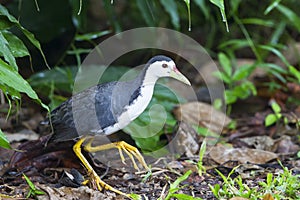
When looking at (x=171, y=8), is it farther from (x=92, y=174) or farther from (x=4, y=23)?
(x=92, y=174)

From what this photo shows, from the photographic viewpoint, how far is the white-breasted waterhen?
2.72 metres

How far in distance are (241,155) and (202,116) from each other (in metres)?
0.84

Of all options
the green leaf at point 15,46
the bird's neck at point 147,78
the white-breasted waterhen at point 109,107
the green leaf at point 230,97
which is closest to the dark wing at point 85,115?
the white-breasted waterhen at point 109,107

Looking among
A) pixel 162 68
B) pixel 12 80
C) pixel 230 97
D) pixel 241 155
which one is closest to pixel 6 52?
pixel 12 80

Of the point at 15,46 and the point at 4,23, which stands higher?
the point at 4,23

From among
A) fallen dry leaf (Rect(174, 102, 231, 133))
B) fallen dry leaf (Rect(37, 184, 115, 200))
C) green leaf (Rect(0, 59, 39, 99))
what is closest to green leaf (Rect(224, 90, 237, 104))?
fallen dry leaf (Rect(174, 102, 231, 133))

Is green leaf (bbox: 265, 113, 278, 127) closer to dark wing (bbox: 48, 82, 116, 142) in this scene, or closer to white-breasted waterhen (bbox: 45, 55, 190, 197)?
white-breasted waterhen (bbox: 45, 55, 190, 197)

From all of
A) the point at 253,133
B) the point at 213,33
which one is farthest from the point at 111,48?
the point at 253,133

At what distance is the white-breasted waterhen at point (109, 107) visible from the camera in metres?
2.72

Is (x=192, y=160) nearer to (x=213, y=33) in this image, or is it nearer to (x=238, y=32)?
(x=213, y=33)

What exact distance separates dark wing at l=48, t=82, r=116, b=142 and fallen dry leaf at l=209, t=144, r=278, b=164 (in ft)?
2.70

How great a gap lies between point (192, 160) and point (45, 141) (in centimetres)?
86

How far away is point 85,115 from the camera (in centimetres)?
281

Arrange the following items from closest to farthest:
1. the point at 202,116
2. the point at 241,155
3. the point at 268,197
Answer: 1. the point at 268,197
2. the point at 241,155
3. the point at 202,116
